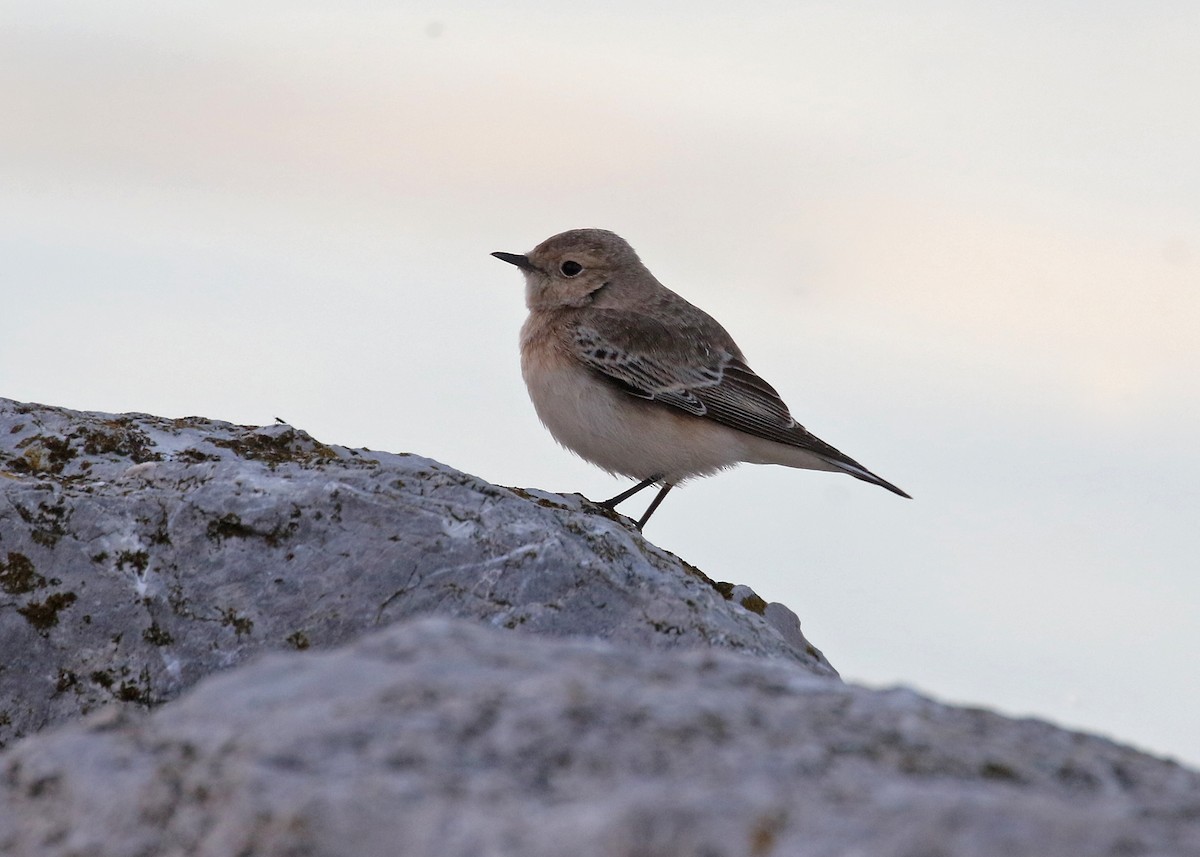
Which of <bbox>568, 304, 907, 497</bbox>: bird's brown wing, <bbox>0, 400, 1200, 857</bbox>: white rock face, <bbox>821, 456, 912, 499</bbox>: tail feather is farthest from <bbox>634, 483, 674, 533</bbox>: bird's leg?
<bbox>0, 400, 1200, 857</bbox>: white rock face

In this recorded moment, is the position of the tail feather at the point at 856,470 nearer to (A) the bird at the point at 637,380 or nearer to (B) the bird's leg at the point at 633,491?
(A) the bird at the point at 637,380

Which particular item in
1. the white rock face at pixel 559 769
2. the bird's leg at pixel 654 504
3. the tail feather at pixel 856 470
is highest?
the tail feather at pixel 856 470

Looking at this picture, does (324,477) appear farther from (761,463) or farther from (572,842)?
(761,463)

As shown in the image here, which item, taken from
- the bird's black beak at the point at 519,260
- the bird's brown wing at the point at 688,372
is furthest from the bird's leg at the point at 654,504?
the bird's black beak at the point at 519,260

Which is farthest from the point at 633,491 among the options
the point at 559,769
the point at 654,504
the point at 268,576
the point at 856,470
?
the point at 559,769

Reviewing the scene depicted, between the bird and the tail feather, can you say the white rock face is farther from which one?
the tail feather

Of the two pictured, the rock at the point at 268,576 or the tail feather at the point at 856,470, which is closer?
the rock at the point at 268,576
